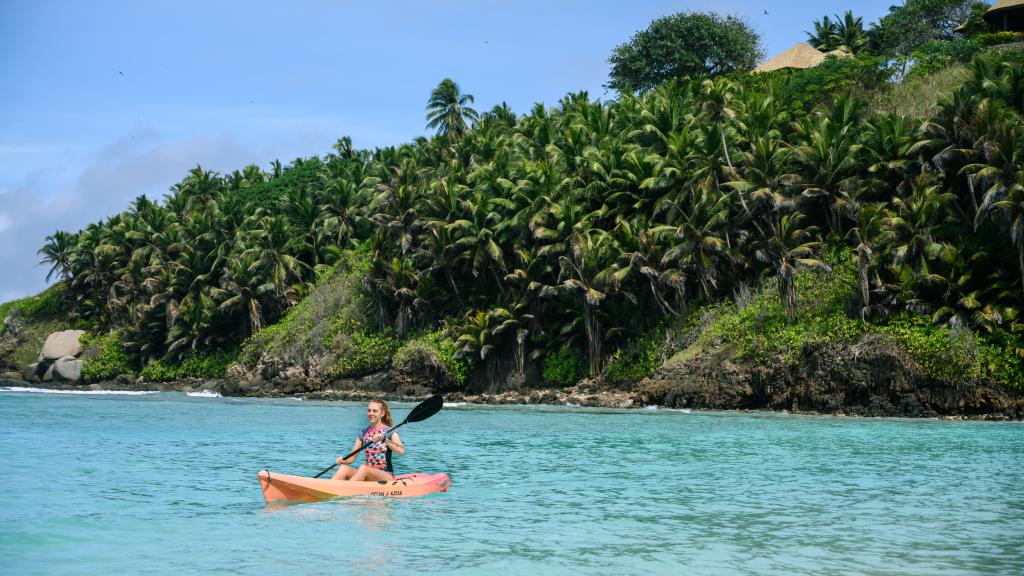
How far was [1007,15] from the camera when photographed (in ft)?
197

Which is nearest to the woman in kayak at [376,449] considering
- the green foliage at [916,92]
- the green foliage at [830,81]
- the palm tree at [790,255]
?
the palm tree at [790,255]

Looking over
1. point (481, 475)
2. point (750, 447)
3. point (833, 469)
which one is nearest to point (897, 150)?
point (750, 447)

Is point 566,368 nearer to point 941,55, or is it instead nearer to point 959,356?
point 959,356

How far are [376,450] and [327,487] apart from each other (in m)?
1.03

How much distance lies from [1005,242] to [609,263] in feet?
56.7

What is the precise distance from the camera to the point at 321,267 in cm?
6688

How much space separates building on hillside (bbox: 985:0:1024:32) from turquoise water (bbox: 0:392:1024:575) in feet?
127

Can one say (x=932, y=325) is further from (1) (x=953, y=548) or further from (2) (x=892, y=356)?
(1) (x=953, y=548)

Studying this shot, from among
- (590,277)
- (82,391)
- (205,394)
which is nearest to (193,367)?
(82,391)

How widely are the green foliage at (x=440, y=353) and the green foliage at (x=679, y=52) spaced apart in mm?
31978

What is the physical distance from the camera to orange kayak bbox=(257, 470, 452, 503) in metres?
15.7

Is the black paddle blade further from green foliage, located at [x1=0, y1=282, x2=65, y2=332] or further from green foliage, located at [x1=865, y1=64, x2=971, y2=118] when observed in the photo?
green foliage, located at [x1=0, y1=282, x2=65, y2=332]

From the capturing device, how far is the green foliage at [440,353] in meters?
52.5

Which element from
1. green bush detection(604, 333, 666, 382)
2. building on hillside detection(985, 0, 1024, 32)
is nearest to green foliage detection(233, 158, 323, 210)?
green bush detection(604, 333, 666, 382)
